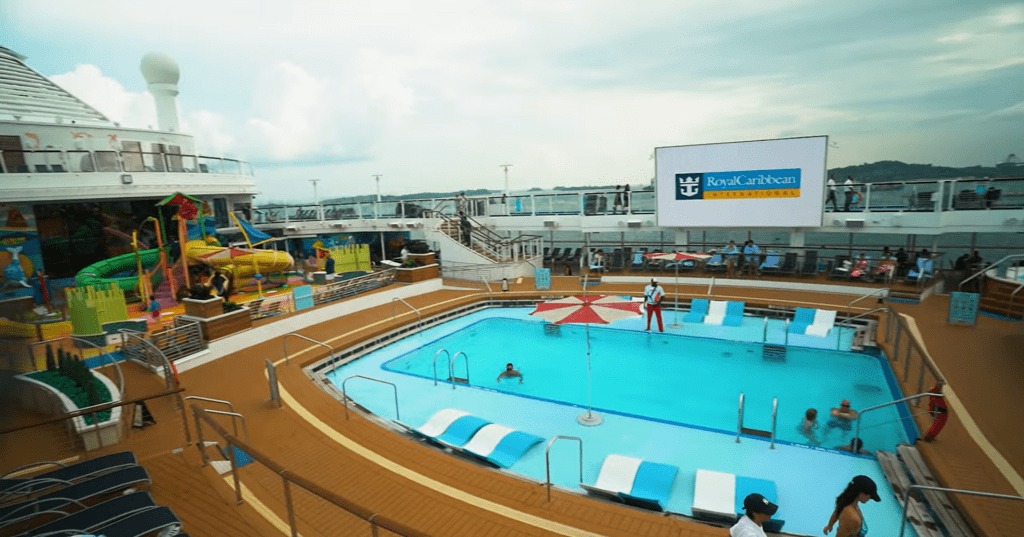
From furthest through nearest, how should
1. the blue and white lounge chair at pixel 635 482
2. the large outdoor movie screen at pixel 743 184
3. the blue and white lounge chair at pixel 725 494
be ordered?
the large outdoor movie screen at pixel 743 184, the blue and white lounge chair at pixel 635 482, the blue and white lounge chair at pixel 725 494

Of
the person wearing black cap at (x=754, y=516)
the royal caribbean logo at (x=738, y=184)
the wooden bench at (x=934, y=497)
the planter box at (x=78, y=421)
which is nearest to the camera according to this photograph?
the person wearing black cap at (x=754, y=516)

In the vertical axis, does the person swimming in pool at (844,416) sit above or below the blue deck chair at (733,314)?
below

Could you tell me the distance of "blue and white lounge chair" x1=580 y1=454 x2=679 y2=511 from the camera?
5570 millimetres

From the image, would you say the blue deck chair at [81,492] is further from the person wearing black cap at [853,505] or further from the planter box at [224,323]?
the planter box at [224,323]

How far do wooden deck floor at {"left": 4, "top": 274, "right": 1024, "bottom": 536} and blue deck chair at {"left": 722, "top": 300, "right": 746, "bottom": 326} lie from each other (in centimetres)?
444

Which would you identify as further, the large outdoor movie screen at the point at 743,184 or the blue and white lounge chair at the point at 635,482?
the large outdoor movie screen at the point at 743,184

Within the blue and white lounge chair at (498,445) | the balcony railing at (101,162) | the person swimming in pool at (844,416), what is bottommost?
the person swimming in pool at (844,416)

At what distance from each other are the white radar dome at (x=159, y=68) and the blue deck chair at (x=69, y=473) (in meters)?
25.0

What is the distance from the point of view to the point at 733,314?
1394cm

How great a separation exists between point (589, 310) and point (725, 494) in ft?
14.2

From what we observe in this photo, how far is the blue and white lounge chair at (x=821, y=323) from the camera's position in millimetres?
12227

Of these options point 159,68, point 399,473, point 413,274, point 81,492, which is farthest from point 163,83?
point 399,473

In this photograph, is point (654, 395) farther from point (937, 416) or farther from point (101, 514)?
point (101, 514)

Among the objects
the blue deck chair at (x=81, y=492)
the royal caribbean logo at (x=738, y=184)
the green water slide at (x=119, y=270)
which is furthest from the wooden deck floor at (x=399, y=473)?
the green water slide at (x=119, y=270)
